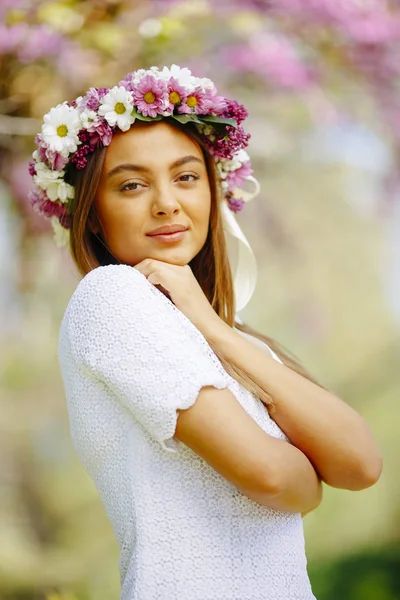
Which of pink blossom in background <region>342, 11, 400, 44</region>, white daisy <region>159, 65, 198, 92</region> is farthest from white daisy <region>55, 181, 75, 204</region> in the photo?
pink blossom in background <region>342, 11, 400, 44</region>

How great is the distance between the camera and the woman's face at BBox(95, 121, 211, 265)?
1.54m

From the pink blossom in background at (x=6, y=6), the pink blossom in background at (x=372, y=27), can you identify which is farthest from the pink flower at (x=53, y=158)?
the pink blossom in background at (x=372, y=27)

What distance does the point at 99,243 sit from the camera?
66.9 inches

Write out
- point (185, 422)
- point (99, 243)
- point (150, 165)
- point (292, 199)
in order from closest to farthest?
point (185, 422) → point (150, 165) → point (99, 243) → point (292, 199)

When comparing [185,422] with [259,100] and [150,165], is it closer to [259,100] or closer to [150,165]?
[150,165]

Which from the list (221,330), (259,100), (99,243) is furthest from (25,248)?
(221,330)

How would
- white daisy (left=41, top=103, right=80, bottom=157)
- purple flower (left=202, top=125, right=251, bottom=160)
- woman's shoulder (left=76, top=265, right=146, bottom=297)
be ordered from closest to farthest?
woman's shoulder (left=76, top=265, right=146, bottom=297) → white daisy (left=41, top=103, right=80, bottom=157) → purple flower (left=202, top=125, right=251, bottom=160)

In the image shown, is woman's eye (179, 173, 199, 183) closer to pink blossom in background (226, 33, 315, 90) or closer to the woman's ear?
the woman's ear

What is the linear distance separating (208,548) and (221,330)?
1.25 ft

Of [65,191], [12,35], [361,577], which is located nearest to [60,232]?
[65,191]

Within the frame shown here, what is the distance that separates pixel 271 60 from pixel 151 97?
2.43 m

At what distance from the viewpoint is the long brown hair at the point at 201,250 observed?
1602 millimetres

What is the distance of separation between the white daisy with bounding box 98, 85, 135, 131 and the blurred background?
6.01 feet

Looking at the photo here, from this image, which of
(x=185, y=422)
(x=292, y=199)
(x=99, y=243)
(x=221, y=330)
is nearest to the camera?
(x=185, y=422)
